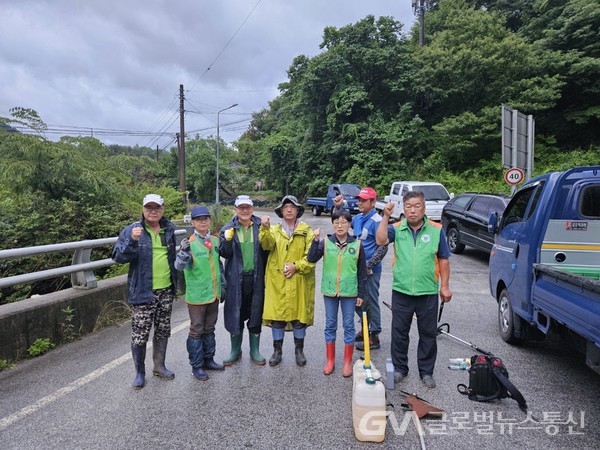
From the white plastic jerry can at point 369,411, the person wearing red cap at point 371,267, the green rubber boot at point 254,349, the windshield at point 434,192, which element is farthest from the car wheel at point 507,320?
the windshield at point 434,192

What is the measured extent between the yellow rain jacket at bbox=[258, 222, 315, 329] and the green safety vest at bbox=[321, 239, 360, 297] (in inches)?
7.3

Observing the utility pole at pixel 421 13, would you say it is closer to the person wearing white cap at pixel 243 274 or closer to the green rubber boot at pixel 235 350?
the person wearing white cap at pixel 243 274

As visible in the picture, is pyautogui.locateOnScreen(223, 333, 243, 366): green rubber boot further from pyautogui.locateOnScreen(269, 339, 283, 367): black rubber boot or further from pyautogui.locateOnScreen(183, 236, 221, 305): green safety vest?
pyautogui.locateOnScreen(183, 236, 221, 305): green safety vest

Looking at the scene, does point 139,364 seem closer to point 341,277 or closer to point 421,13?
point 341,277

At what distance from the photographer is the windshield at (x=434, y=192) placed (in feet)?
51.3

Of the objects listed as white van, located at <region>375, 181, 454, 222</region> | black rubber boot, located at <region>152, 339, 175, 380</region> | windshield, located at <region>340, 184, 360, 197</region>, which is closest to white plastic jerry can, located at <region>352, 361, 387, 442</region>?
black rubber boot, located at <region>152, 339, 175, 380</region>

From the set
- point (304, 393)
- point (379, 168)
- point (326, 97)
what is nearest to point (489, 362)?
point (304, 393)

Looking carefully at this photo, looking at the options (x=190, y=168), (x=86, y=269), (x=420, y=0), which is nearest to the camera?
(x=86, y=269)

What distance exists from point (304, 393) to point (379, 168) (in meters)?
23.2

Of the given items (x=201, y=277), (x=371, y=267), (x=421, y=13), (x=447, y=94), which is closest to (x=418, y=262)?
(x=371, y=267)

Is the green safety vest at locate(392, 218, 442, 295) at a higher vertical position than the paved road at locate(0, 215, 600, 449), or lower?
→ higher

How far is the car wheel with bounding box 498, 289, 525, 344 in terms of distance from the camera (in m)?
4.61

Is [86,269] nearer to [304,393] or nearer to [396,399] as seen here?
[304,393]

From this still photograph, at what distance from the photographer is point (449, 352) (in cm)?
452
